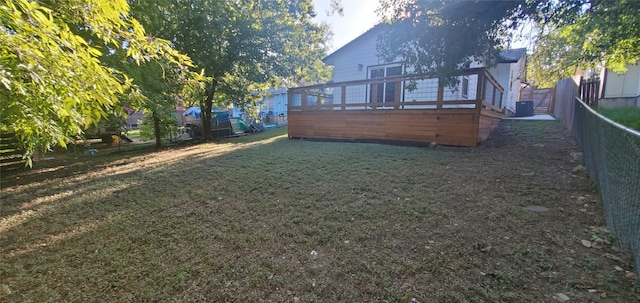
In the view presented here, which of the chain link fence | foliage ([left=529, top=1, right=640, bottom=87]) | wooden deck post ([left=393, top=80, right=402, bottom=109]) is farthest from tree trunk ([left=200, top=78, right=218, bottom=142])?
the chain link fence

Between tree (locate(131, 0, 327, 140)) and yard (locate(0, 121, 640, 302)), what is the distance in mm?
6697

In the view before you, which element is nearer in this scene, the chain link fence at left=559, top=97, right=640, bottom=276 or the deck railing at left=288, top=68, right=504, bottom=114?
the chain link fence at left=559, top=97, right=640, bottom=276

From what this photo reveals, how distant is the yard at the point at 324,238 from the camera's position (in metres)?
1.80

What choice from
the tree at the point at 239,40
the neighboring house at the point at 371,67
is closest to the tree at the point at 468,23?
the neighboring house at the point at 371,67

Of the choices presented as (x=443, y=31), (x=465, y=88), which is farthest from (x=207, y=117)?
(x=465, y=88)

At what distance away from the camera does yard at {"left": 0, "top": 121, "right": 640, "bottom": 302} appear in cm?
180

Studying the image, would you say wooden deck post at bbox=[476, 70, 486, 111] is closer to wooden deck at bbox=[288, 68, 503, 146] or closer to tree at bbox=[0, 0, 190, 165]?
wooden deck at bbox=[288, 68, 503, 146]

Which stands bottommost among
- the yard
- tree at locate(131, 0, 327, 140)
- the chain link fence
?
the yard

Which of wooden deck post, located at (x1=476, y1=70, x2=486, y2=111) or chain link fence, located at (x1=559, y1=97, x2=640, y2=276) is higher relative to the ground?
wooden deck post, located at (x1=476, y1=70, x2=486, y2=111)

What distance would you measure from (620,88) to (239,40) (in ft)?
51.5

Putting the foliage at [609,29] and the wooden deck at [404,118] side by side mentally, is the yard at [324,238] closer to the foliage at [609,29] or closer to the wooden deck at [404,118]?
the wooden deck at [404,118]

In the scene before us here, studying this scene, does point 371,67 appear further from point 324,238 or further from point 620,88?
point 620,88

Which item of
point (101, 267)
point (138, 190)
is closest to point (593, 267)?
point (101, 267)

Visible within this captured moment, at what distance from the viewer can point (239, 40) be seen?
1116 centimetres
